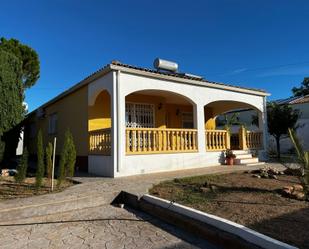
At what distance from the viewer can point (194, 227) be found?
A: 476 centimetres

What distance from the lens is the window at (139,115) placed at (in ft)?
44.3

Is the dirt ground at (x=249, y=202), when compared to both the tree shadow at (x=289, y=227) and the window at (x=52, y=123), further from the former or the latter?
the window at (x=52, y=123)

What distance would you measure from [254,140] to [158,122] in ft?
18.1

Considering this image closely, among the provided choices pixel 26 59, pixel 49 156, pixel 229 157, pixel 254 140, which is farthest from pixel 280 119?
pixel 26 59

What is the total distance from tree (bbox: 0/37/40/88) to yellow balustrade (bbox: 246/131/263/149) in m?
15.3

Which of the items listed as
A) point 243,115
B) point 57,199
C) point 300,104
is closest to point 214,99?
point 57,199

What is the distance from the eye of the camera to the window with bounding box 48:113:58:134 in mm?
16078

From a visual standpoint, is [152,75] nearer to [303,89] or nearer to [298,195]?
[298,195]

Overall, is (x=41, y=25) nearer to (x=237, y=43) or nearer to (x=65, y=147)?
(x=65, y=147)

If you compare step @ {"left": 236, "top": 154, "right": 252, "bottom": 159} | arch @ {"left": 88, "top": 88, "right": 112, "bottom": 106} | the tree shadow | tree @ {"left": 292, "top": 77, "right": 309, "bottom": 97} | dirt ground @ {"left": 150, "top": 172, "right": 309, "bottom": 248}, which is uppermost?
tree @ {"left": 292, "top": 77, "right": 309, "bottom": 97}

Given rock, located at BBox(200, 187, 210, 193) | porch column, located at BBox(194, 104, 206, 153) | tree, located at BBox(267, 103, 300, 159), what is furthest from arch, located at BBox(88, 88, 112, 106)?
tree, located at BBox(267, 103, 300, 159)

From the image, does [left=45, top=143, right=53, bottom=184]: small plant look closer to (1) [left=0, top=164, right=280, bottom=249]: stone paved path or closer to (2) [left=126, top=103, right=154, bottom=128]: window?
(1) [left=0, top=164, right=280, bottom=249]: stone paved path

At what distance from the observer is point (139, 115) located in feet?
45.6

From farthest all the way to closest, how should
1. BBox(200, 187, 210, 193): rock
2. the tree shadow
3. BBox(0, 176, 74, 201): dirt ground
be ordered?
1. BBox(0, 176, 74, 201): dirt ground
2. BBox(200, 187, 210, 193): rock
3. the tree shadow
